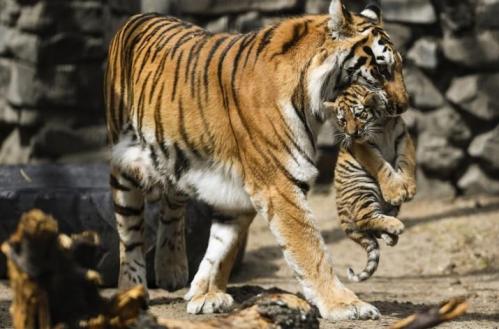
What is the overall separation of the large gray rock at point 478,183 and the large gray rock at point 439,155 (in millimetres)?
121

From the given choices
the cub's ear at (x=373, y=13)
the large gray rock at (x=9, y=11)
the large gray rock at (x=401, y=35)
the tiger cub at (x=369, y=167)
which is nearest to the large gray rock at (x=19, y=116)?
the large gray rock at (x=9, y=11)

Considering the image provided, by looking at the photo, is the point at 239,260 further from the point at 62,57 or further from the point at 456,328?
the point at 62,57

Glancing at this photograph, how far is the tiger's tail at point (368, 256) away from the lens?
5199 millimetres

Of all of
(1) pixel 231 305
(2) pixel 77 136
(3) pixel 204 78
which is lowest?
(2) pixel 77 136

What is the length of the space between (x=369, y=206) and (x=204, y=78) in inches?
39.3

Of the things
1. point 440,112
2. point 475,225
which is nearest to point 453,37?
point 440,112

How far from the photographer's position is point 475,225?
810cm

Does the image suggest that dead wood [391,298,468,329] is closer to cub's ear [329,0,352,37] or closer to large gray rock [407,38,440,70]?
cub's ear [329,0,352,37]

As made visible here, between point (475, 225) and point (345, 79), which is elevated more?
point (345, 79)

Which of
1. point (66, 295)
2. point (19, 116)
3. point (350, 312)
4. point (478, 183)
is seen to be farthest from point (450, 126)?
point (66, 295)

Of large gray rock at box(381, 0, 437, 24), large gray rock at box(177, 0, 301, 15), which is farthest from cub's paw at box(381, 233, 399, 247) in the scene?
large gray rock at box(177, 0, 301, 15)

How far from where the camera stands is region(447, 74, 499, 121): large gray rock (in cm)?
869

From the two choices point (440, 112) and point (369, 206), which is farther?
point (440, 112)

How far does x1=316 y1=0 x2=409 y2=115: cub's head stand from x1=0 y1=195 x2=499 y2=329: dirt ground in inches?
40.2
